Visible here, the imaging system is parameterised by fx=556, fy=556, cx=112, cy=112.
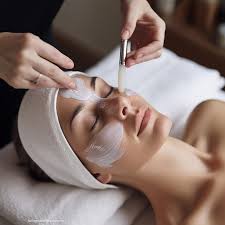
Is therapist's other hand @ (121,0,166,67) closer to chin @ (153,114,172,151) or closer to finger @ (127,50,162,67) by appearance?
finger @ (127,50,162,67)

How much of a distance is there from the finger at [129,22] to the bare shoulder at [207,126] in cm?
37

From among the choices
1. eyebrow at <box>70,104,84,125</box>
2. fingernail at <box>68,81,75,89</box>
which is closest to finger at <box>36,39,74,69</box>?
fingernail at <box>68,81,75,89</box>

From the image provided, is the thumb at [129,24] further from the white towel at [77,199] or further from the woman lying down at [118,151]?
the white towel at [77,199]

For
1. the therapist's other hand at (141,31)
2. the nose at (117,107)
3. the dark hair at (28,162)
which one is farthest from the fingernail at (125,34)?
the dark hair at (28,162)

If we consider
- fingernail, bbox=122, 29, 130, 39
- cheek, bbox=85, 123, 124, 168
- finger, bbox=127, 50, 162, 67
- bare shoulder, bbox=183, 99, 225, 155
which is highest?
fingernail, bbox=122, 29, 130, 39

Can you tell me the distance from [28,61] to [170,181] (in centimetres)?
54

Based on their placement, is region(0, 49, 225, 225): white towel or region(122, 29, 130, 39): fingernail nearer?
region(122, 29, 130, 39): fingernail

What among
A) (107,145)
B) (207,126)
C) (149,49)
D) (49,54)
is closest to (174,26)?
(207,126)

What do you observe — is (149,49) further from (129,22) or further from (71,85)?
(71,85)

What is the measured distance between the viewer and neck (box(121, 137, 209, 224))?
1417mm

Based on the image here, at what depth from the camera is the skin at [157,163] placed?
1.35 metres

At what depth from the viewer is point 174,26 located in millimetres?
2236

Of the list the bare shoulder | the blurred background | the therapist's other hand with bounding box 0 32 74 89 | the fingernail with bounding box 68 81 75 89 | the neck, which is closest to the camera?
the therapist's other hand with bounding box 0 32 74 89

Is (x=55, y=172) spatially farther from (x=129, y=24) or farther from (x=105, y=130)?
(x=129, y=24)
